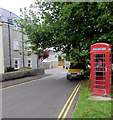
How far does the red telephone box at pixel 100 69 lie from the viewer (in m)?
8.63

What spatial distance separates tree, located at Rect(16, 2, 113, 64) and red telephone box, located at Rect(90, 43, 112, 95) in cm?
133

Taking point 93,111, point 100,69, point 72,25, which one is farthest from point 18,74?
point 93,111

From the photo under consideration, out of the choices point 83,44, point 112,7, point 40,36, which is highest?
point 112,7

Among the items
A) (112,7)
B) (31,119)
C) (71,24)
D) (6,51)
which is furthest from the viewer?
(6,51)

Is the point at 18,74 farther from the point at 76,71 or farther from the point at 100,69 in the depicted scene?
the point at 100,69

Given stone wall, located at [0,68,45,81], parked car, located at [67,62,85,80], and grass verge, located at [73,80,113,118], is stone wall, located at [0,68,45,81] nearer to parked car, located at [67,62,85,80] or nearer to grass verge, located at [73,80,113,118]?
parked car, located at [67,62,85,80]

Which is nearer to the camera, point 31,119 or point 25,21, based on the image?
point 31,119

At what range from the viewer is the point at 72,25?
11.4 m

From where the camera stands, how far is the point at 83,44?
11664 millimetres

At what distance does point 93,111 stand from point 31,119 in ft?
7.43

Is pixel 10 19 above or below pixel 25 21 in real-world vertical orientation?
above

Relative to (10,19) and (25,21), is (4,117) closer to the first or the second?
(25,21)

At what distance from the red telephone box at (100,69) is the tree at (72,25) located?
1.33m

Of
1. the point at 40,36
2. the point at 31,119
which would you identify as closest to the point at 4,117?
the point at 31,119
